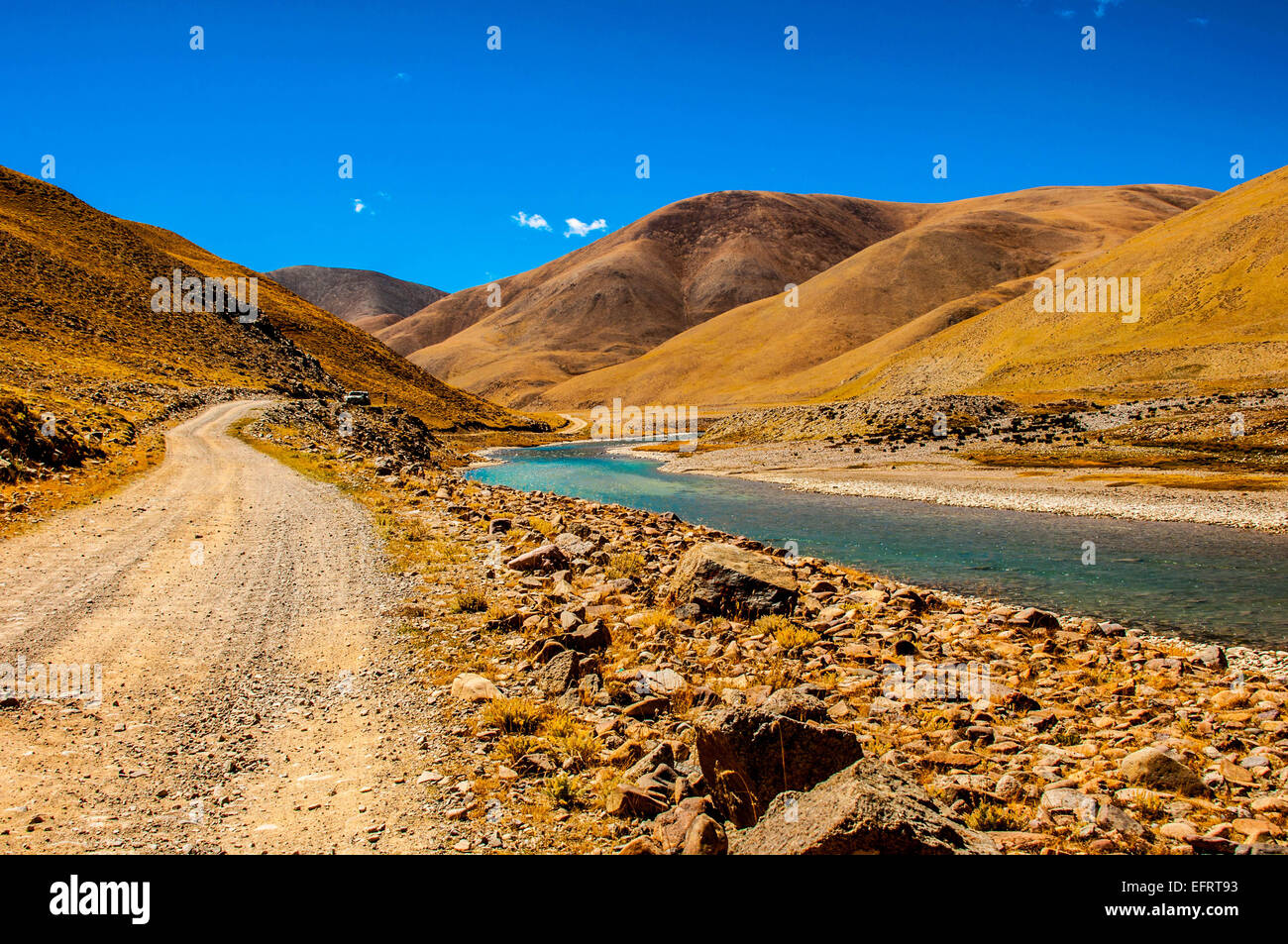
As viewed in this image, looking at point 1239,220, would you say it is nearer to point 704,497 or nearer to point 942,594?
point 704,497

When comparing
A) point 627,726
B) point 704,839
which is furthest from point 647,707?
point 704,839

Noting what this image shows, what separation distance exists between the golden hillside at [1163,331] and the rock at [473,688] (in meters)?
80.1

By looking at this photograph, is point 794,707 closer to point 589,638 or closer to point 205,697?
point 589,638

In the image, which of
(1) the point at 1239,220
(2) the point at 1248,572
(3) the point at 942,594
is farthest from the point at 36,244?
(1) the point at 1239,220

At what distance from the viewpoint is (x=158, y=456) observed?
96.3 feet

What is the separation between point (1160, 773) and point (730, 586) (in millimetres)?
7501

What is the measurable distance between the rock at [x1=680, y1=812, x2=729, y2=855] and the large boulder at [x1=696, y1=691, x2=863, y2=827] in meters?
0.71

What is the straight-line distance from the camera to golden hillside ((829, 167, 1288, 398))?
74.4 metres

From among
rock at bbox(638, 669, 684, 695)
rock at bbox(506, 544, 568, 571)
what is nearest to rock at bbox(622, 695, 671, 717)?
rock at bbox(638, 669, 684, 695)

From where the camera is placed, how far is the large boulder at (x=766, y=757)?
609cm

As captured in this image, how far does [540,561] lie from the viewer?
50.9 feet

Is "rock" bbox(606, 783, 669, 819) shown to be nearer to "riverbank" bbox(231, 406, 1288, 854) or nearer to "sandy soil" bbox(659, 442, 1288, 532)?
"riverbank" bbox(231, 406, 1288, 854)

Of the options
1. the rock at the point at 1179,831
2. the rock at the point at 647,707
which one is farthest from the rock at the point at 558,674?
the rock at the point at 1179,831

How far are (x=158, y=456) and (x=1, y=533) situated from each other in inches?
638
